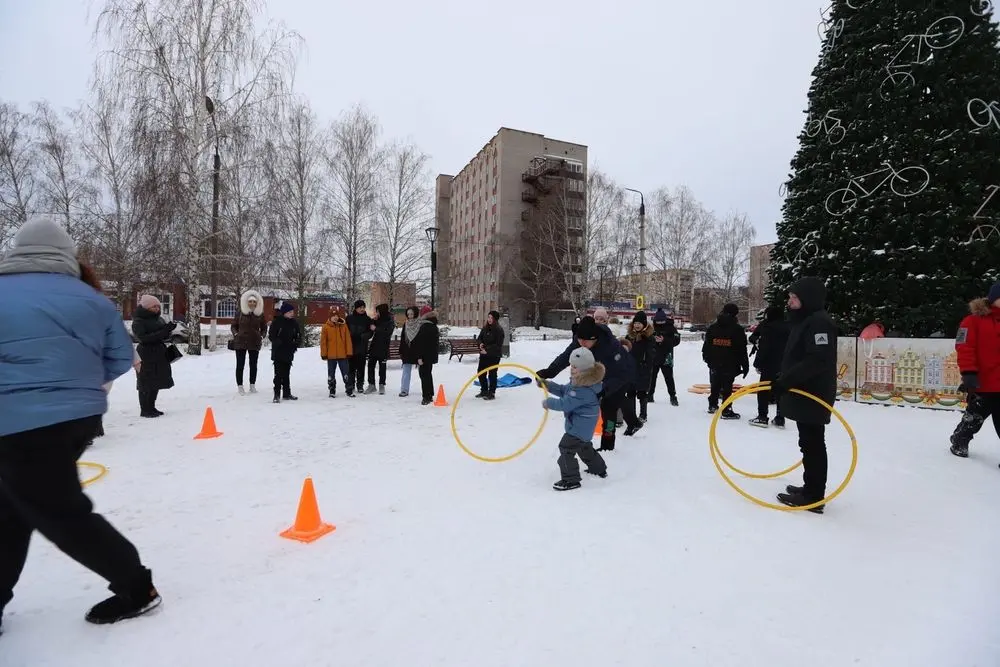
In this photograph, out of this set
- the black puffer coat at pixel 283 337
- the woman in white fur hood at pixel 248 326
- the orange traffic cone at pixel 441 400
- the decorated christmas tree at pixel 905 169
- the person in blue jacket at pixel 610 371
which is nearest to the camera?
the person in blue jacket at pixel 610 371

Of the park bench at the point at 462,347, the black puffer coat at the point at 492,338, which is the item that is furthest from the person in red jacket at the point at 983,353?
the park bench at the point at 462,347

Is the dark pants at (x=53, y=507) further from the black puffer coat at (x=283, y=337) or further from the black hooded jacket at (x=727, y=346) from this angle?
the black hooded jacket at (x=727, y=346)

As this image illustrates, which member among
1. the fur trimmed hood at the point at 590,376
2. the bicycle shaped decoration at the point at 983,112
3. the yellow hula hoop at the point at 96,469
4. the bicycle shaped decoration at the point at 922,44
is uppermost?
the bicycle shaped decoration at the point at 922,44

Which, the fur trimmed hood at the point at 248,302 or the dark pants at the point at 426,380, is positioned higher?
the fur trimmed hood at the point at 248,302

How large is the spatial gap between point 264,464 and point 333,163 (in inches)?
1005

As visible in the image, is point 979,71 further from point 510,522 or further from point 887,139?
point 510,522

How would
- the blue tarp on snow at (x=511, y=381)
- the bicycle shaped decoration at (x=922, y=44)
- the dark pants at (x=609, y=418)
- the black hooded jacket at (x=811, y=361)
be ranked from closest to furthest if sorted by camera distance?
the black hooded jacket at (x=811, y=361) → the dark pants at (x=609, y=418) → the bicycle shaped decoration at (x=922, y=44) → the blue tarp on snow at (x=511, y=381)

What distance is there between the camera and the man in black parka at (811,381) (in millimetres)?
4480

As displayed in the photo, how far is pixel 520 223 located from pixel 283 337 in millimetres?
45455

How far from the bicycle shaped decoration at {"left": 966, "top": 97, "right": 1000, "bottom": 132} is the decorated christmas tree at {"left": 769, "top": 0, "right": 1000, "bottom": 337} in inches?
1.0

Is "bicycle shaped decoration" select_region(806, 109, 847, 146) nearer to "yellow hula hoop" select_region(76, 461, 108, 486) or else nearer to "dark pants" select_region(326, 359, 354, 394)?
"dark pants" select_region(326, 359, 354, 394)

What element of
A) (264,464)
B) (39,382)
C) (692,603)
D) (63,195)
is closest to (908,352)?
(692,603)

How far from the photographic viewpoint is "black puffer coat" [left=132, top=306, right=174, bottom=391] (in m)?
7.62

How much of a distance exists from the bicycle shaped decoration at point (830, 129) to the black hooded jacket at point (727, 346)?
670cm
